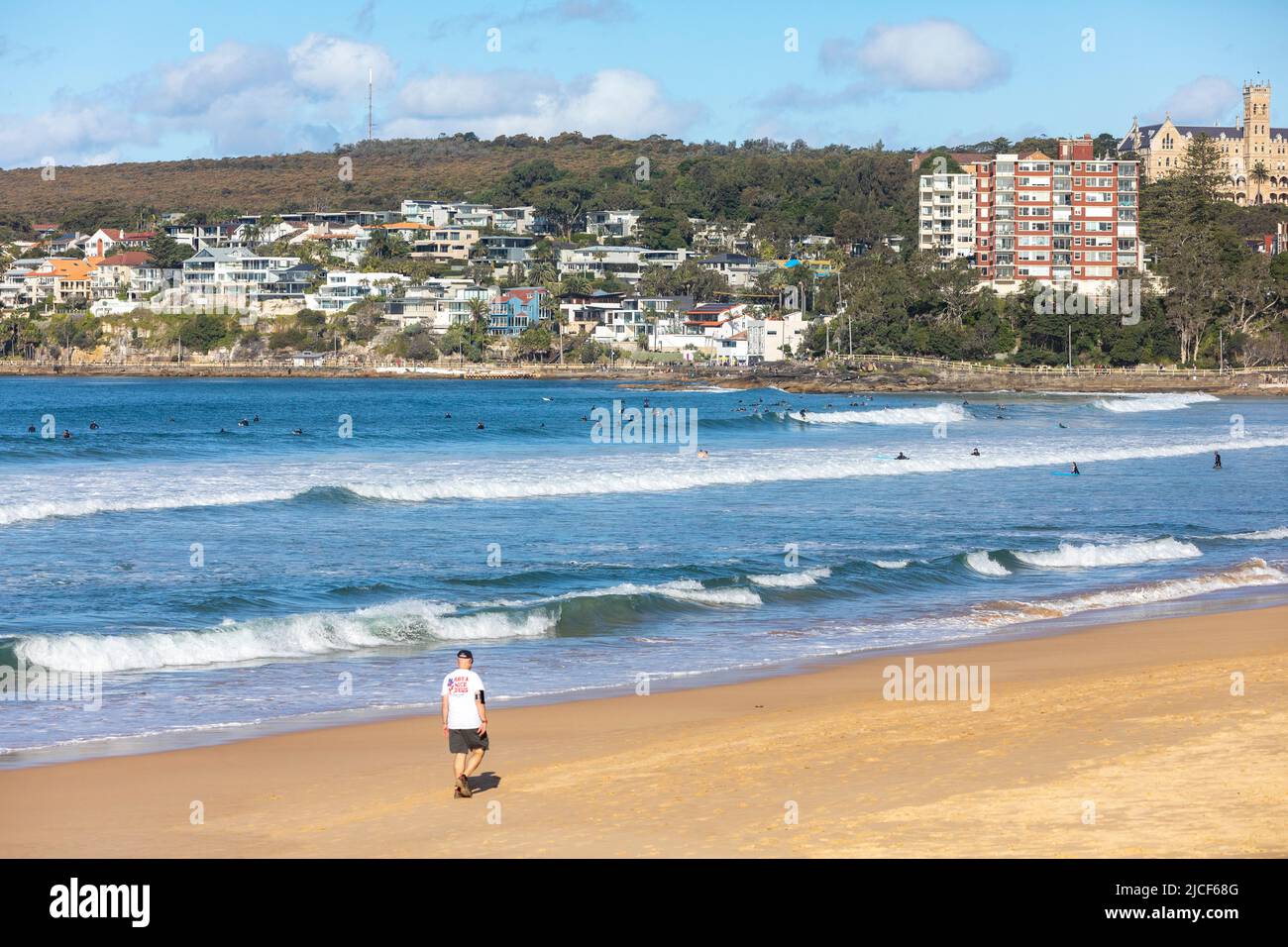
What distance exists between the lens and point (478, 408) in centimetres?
8356

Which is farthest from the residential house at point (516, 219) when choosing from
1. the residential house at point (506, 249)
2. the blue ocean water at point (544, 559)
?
the blue ocean water at point (544, 559)

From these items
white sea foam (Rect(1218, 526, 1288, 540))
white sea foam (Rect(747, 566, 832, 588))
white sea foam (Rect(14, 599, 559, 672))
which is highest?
white sea foam (Rect(14, 599, 559, 672))

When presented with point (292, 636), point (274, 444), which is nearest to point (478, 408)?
point (274, 444)

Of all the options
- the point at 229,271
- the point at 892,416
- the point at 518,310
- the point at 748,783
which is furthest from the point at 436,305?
the point at 748,783

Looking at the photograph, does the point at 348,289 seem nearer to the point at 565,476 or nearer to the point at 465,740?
the point at 565,476

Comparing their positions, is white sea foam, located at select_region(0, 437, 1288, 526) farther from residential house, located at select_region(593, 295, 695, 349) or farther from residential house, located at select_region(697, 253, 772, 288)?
residential house, located at select_region(697, 253, 772, 288)

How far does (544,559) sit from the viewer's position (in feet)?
78.6

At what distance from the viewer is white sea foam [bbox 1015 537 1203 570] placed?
2438 cm

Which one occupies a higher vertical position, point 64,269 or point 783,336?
point 64,269

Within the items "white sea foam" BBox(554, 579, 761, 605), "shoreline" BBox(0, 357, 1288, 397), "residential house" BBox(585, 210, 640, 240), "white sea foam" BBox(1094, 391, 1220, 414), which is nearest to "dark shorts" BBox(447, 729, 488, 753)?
"white sea foam" BBox(554, 579, 761, 605)

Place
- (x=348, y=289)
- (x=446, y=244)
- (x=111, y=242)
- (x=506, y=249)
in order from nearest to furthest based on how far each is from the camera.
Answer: (x=348, y=289) < (x=506, y=249) < (x=446, y=244) < (x=111, y=242)

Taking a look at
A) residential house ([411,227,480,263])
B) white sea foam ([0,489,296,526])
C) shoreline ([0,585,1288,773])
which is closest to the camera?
shoreline ([0,585,1288,773])

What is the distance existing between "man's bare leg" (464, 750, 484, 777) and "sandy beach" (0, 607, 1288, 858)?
0.77 ft

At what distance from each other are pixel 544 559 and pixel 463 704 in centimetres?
1349
